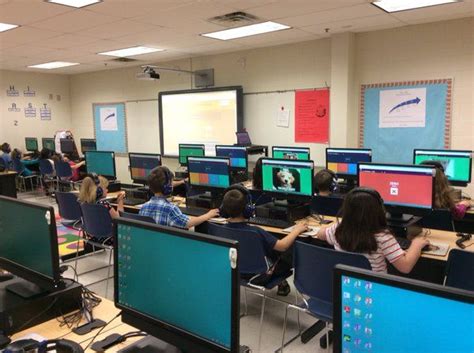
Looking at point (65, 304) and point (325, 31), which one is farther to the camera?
point (325, 31)

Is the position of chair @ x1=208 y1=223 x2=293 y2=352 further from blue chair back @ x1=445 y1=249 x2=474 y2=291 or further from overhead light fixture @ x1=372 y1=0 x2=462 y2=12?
overhead light fixture @ x1=372 y1=0 x2=462 y2=12

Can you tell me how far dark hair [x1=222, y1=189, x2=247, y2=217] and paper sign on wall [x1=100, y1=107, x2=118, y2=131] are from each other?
785cm

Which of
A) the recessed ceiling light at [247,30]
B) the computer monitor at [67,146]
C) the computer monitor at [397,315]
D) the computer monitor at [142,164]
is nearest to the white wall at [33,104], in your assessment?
the computer monitor at [67,146]

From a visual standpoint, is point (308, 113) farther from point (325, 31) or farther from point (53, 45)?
point (53, 45)

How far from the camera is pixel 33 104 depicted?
33.8 ft

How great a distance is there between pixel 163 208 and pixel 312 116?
411 centimetres

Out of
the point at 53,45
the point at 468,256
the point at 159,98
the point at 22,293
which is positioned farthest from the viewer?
the point at 159,98

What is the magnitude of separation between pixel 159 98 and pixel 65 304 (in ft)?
24.4

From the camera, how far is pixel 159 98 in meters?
8.77

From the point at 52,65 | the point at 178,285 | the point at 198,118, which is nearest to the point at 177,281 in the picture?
the point at 178,285

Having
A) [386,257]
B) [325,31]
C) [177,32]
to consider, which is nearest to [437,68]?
[325,31]

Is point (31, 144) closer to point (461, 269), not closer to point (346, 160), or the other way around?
point (346, 160)

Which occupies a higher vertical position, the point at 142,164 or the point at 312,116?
the point at 312,116

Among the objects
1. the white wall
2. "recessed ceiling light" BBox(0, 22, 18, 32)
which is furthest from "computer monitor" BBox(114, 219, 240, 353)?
the white wall
